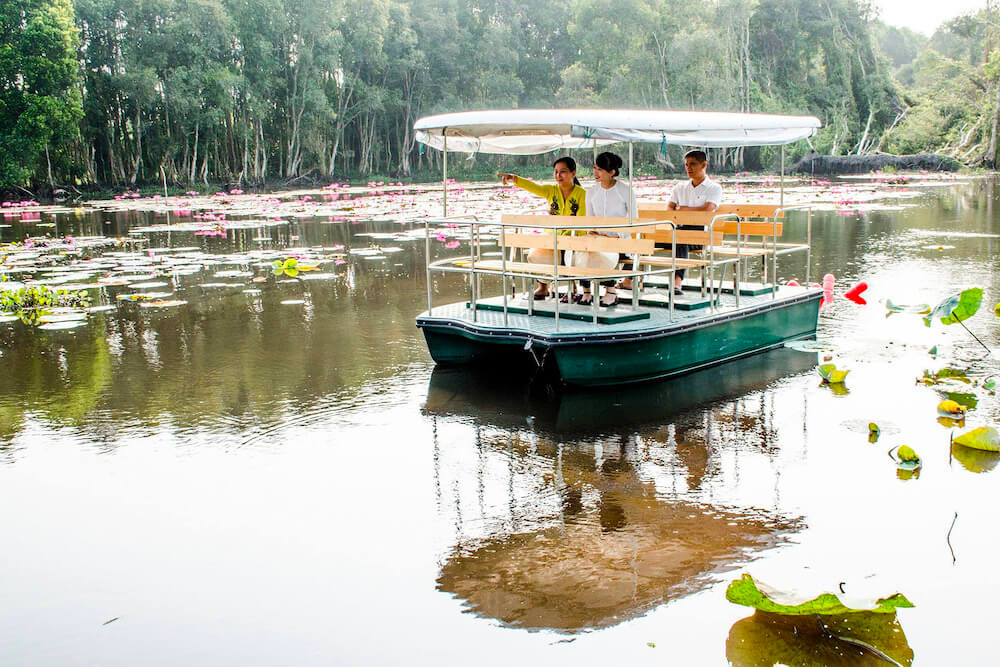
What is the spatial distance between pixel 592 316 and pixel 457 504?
2.86 meters

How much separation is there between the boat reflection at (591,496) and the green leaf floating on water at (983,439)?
48.1 inches

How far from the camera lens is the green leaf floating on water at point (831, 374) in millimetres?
7867

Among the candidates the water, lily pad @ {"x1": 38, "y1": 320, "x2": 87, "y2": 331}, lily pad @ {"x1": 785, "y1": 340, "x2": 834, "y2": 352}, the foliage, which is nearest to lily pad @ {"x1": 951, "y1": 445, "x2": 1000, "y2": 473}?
the water

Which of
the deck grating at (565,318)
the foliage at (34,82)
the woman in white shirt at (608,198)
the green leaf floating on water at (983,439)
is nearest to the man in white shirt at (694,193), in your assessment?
the deck grating at (565,318)

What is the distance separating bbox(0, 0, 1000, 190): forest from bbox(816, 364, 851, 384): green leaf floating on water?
37.6 meters

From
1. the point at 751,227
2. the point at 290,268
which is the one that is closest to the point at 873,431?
the point at 751,227

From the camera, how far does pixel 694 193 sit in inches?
371

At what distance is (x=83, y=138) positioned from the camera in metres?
44.3

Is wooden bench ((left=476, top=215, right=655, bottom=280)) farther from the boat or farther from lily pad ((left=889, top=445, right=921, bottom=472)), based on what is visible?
lily pad ((left=889, top=445, right=921, bottom=472))

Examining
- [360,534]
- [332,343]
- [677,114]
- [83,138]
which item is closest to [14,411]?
[332,343]

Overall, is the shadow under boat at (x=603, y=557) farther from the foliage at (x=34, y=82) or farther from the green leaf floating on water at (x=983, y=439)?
the foliage at (x=34, y=82)

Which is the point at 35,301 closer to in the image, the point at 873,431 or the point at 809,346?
the point at 809,346

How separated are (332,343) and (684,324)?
3.74 meters

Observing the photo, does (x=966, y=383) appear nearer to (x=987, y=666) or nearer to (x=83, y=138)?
(x=987, y=666)
